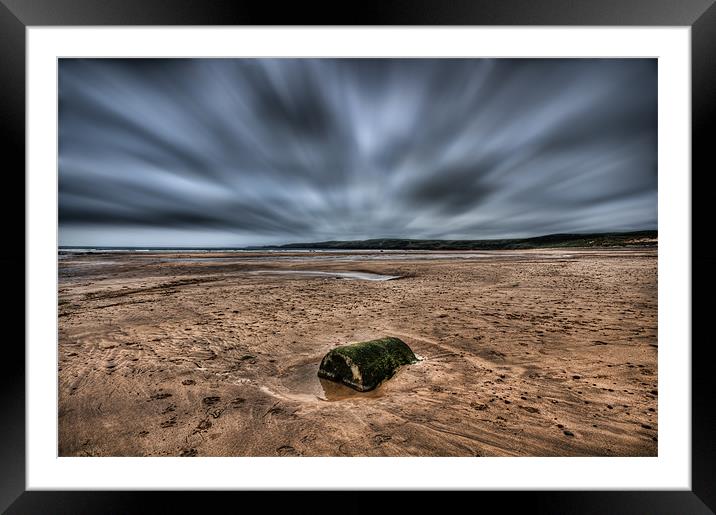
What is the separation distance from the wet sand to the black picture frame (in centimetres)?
36

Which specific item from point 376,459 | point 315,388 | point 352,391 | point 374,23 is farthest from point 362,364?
point 374,23

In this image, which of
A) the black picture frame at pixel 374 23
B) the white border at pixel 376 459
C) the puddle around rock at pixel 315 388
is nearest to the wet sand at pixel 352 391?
the puddle around rock at pixel 315 388

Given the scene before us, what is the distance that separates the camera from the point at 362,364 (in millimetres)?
2725

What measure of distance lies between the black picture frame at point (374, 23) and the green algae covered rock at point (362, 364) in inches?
46.8

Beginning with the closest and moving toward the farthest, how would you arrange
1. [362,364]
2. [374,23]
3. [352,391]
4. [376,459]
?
[374,23] → [376,459] → [352,391] → [362,364]

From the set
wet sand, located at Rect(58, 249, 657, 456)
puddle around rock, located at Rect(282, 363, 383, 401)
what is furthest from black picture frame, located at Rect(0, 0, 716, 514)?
puddle around rock, located at Rect(282, 363, 383, 401)

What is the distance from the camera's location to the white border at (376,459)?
5.09ft

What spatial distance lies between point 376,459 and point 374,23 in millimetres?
2767

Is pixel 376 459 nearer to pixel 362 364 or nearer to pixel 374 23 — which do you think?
pixel 362 364

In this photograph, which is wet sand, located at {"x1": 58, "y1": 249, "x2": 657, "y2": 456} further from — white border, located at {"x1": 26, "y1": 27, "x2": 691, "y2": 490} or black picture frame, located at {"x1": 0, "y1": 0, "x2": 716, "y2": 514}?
black picture frame, located at {"x1": 0, "y1": 0, "x2": 716, "y2": 514}

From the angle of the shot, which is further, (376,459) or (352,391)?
(352,391)

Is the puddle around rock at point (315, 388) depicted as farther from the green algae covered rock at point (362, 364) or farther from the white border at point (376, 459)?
the white border at point (376, 459)

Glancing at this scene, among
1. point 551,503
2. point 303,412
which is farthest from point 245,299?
point 551,503
